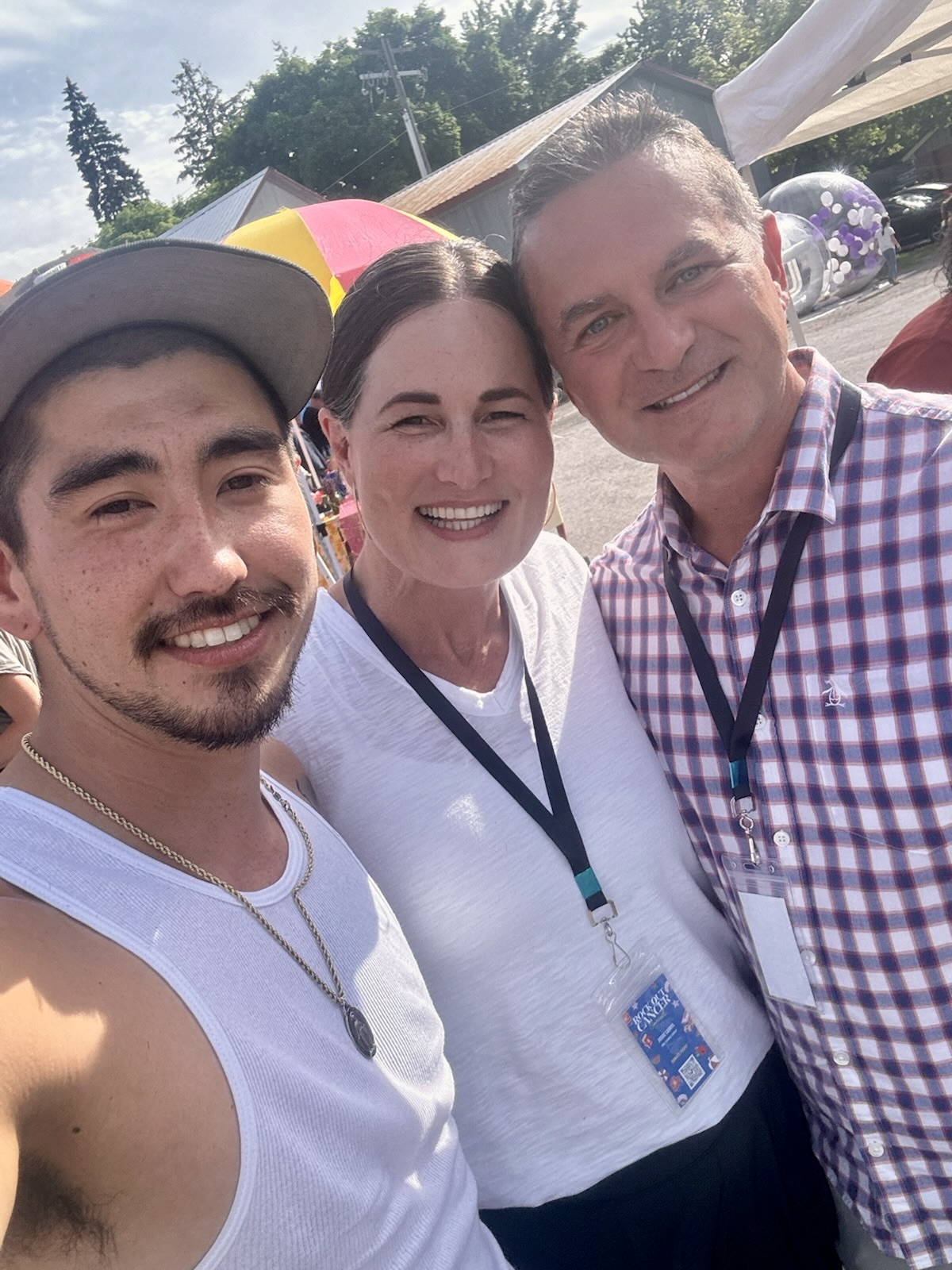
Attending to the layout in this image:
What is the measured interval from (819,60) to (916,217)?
1898 cm

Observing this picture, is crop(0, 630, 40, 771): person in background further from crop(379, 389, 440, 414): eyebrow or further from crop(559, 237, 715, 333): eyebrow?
crop(559, 237, 715, 333): eyebrow

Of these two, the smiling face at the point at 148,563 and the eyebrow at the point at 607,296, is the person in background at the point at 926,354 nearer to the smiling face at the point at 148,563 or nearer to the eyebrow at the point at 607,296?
the eyebrow at the point at 607,296

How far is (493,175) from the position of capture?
20.6 meters

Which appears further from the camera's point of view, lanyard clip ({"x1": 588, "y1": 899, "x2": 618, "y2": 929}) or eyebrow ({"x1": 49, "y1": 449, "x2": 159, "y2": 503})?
lanyard clip ({"x1": 588, "y1": 899, "x2": 618, "y2": 929})

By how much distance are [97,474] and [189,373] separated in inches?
9.2

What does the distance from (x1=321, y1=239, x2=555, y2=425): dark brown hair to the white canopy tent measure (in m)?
3.95

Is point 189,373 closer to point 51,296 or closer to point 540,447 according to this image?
point 51,296

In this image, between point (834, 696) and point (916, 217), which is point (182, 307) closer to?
point (834, 696)

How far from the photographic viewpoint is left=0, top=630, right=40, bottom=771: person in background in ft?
9.55

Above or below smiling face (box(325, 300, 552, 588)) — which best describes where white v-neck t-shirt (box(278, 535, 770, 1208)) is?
below

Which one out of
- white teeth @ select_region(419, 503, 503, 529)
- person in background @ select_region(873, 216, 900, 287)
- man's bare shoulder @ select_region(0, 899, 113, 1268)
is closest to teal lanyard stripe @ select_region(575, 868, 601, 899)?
white teeth @ select_region(419, 503, 503, 529)

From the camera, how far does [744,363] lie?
1636mm

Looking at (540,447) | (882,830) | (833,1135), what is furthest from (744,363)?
(833,1135)

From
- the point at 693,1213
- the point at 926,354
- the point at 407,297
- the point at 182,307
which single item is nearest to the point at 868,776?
the point at 693,1213
